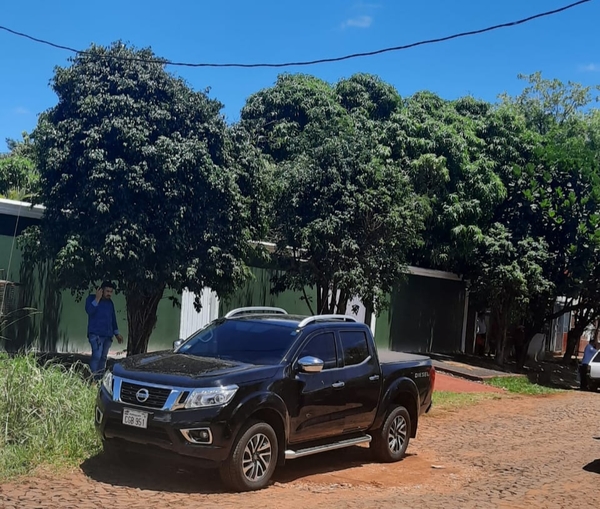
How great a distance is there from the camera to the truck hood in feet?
24.4

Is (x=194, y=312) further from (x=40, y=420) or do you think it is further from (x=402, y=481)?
(x=402, y=481)

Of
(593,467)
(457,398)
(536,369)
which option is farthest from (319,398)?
(536,369)

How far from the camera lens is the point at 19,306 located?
15789 millimetres

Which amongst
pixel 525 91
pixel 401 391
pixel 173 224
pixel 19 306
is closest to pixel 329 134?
pixel 173 224

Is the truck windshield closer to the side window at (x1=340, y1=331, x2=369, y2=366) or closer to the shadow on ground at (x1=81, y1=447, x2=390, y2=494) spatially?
the side window at (x1=340, y1=331, x2=369, y2=366)

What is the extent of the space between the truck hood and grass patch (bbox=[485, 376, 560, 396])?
42.8ft

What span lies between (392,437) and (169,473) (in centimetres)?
305

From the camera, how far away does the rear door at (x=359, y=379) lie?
8.80 meters

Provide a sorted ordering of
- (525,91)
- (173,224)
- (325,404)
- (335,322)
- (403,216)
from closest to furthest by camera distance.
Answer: (325,404), (335,322), (173,224), (403,216), (525,91)

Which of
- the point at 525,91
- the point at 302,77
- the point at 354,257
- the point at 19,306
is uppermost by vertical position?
the point at 525,91

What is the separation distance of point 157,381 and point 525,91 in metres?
38.2

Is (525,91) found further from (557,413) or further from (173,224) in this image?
(173,224)

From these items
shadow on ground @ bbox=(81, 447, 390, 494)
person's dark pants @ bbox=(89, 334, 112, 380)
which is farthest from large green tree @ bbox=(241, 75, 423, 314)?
shadow on ground @ bbox=(81, 447, 390, 494)

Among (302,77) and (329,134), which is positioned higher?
(302,77)
